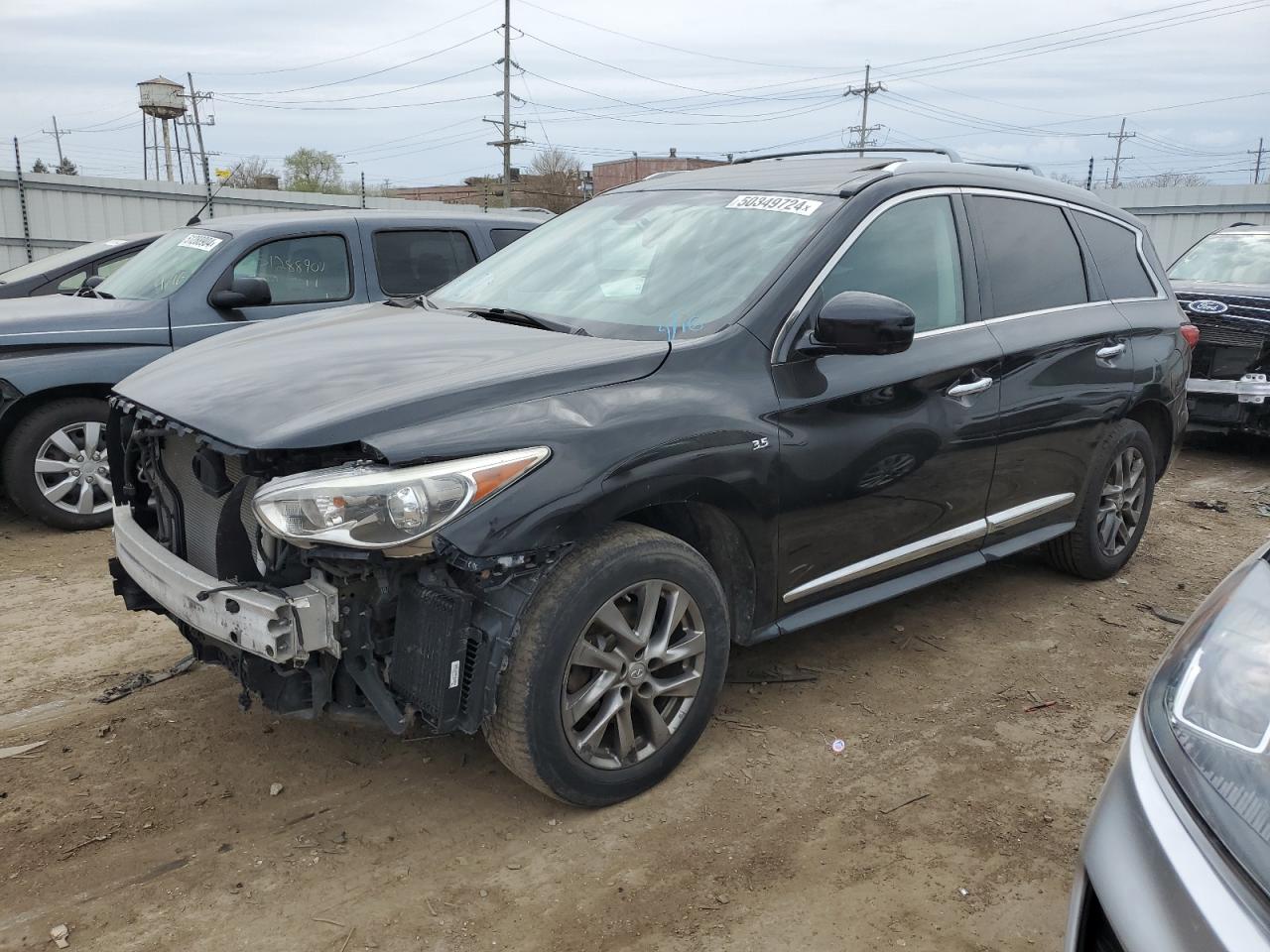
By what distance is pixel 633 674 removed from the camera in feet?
9.41

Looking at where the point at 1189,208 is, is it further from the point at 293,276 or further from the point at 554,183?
the point at 554,183

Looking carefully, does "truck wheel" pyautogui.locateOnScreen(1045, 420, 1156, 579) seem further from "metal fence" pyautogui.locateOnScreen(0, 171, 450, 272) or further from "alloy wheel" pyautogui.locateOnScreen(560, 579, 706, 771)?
"metal fence" pyautogui.locateOnScreen(0, 171, 450, 272)

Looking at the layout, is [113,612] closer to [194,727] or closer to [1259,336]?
[194,727]

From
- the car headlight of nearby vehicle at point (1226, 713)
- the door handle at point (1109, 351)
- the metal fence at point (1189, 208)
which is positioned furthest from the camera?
the metal fence at point (1189, 208)

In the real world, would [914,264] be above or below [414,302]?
above

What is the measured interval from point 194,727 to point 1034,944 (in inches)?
106

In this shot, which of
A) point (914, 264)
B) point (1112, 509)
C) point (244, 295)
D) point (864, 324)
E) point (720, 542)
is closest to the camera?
point (864, 324)

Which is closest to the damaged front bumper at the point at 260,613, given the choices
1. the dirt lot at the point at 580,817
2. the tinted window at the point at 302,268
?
the dirt lot at the point at 580,817

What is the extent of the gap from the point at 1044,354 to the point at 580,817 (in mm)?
2619

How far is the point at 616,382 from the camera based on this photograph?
2.87 m

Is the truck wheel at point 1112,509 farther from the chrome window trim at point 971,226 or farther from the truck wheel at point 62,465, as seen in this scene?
the truck wheel at point 62,465

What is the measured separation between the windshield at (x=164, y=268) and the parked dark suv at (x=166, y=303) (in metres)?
0.01

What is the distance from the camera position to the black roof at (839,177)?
368 centimetres

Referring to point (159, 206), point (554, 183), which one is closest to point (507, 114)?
point (554, 183)
